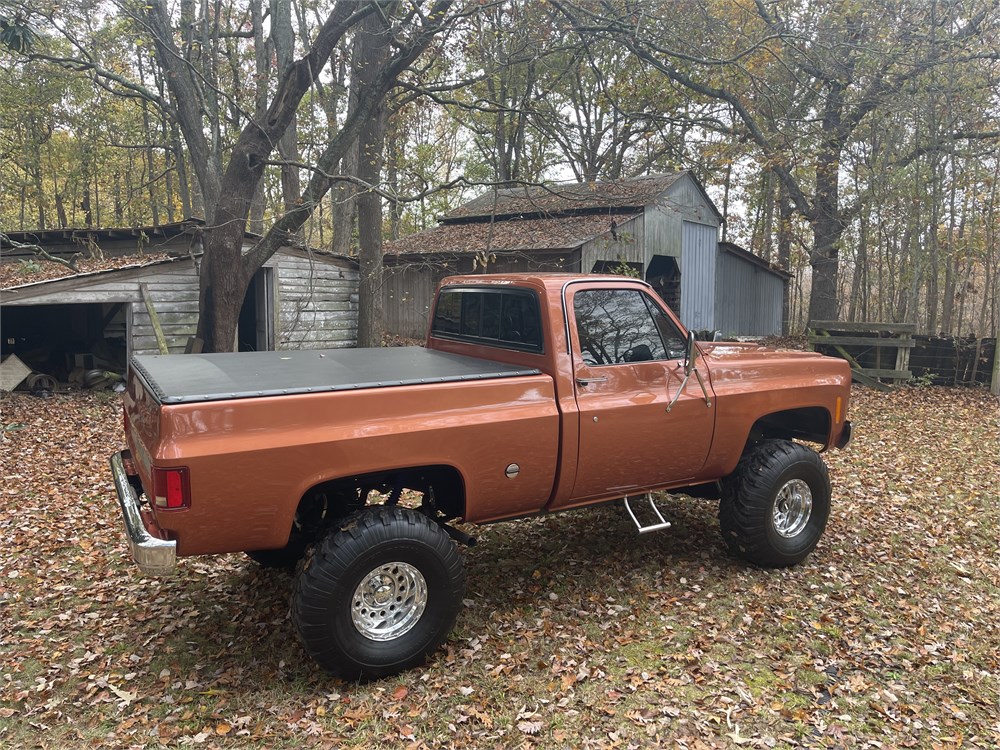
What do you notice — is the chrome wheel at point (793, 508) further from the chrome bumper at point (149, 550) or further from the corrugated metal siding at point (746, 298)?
the corrugated metal siding at point (746, 298)

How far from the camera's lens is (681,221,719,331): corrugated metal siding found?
20062 millimetres

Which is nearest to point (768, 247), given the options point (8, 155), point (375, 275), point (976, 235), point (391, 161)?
point (976, 235)

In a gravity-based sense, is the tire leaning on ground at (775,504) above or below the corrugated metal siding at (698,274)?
below

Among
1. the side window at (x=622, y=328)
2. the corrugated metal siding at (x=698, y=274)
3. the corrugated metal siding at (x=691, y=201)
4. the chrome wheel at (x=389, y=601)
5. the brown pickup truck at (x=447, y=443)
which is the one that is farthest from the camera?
the corrugated metal siding at (x=698, y=274)

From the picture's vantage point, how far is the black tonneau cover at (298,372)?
3537 mm

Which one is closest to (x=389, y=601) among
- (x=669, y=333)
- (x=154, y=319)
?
(x=669, y=333)

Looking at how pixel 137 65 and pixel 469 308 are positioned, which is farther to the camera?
pixel 137 65

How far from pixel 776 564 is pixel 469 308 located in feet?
10.4

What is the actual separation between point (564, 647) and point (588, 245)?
12.9 metres

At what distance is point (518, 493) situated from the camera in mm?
4234

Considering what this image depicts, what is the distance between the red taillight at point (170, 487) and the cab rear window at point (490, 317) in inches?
90.7

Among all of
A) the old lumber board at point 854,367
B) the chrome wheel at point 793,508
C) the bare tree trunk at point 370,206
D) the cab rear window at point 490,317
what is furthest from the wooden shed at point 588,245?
the chrome wheel at point 793,508

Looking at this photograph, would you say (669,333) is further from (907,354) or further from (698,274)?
(698,274)

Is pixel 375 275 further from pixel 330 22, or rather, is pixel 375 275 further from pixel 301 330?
pixel 330 22
